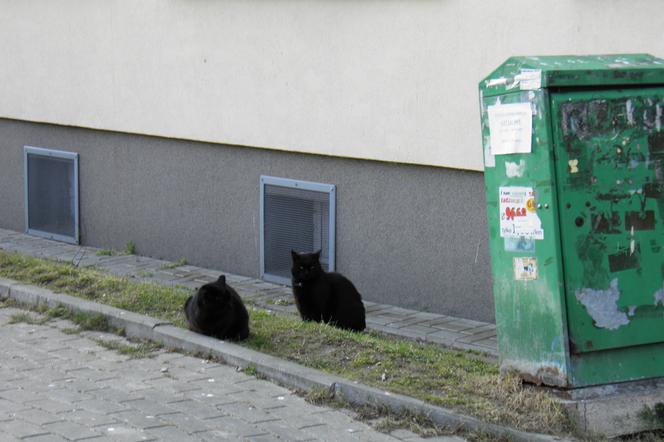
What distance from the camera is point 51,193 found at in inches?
507

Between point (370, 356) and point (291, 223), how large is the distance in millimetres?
3447

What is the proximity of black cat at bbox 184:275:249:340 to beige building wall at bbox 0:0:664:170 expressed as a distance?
2.22 metres

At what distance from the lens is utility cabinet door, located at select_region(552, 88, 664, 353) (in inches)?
225

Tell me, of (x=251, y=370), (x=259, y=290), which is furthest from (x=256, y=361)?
(x=259, y=290)

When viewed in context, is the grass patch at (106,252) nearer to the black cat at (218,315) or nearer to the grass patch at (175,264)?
the grass patch at (175,264)

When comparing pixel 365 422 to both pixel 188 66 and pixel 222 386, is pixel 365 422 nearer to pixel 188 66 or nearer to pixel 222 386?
pixel 222 386

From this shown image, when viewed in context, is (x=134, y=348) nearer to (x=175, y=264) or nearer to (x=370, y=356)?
(x=370, y=356)

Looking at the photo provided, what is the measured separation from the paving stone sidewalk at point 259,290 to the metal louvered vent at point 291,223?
246 mm

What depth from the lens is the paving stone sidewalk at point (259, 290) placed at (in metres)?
8.41

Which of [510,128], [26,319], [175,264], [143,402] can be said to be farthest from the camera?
[175,264]

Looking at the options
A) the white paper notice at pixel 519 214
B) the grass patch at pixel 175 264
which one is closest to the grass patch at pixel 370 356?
the white paper notice at pixel 519 214

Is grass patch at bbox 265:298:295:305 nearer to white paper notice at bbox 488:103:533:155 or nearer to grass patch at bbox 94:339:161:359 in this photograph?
grass patch at bbox 94:339:161:359

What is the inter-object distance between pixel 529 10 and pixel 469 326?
253cm

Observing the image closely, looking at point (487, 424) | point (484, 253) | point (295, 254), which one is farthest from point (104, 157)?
point (487, 424)
